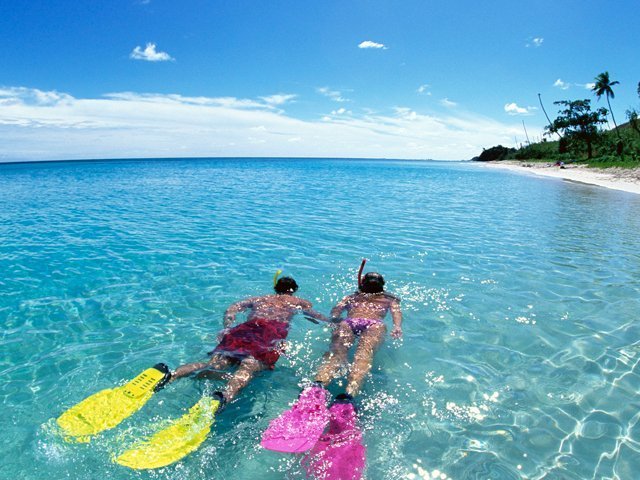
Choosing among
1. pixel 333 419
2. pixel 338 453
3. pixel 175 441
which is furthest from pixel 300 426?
pixel 175 441

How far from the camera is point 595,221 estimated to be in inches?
728

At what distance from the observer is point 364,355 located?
585 cm

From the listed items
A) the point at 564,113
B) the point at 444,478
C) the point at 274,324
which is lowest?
the point at 444,478

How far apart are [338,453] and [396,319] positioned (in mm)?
3312

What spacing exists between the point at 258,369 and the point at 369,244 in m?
9.24

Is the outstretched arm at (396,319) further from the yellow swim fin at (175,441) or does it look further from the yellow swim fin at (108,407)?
the yellow swim fin at (108,407)

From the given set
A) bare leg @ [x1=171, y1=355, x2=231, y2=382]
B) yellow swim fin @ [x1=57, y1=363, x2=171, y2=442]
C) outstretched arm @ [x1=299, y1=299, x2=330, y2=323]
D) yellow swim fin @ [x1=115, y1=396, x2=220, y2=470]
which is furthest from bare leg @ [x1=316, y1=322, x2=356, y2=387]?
yellow swim fin @ [x1=57, y1=363, x2=171, y2=442]

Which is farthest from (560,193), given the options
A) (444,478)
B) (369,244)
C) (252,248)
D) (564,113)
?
(564,113)

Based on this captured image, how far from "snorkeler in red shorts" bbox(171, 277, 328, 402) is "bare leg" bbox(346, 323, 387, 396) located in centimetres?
113

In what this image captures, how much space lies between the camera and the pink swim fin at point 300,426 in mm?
4281

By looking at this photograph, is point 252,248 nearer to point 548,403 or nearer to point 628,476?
point 548,403

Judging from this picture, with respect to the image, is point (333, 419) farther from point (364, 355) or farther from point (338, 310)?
point (338, 310)

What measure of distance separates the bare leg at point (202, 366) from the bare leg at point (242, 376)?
282 millimetres

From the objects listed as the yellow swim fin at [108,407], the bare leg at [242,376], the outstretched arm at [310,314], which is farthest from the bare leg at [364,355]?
the yellow swim fin at [108,407]
